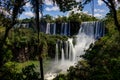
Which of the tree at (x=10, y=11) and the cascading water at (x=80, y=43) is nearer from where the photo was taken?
the tree at (x=10, y=11)

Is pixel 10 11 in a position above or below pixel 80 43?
above

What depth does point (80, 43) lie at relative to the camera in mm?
57500

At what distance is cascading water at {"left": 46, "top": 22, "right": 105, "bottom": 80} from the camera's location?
167ft

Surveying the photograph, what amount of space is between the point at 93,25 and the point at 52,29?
10.8m

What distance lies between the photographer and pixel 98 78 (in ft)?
36.3

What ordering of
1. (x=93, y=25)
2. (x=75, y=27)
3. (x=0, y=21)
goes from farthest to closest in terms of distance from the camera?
(x=75, y=27), (x=93, y=25), (x=0, y=21)

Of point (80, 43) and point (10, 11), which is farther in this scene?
point (80, 43)

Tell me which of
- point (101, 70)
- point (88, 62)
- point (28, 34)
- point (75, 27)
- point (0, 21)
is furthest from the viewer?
point (75, 27)

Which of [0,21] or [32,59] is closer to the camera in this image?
[0,21]

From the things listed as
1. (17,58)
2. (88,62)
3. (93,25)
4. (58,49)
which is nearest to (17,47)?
(17,58)

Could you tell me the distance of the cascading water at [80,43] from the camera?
5084cm

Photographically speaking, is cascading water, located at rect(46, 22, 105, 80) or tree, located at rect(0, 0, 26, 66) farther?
cascading water, located at rect(46, 22, 105, 80)

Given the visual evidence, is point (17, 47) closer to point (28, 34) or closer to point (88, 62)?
point (28, 34)

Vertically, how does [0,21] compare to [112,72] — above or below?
above
